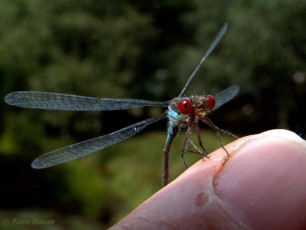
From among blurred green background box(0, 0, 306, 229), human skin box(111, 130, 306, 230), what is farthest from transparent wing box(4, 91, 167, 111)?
blurred green background box(0, 0, 306, 229)

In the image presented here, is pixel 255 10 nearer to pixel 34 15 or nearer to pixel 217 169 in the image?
pixel 217 169

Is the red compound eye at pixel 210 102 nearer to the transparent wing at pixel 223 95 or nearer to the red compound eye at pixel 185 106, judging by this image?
the red compound eye at pixel 185 106

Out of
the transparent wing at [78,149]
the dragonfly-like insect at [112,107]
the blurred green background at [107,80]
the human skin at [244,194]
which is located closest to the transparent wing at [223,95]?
the dragonfly-like insect at [112,107]

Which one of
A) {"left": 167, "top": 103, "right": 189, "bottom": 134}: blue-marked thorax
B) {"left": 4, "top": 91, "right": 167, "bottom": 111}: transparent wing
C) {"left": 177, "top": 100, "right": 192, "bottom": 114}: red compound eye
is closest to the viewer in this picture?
{"left": 4, "top": 91, "right": 167, "bottom": 111}: transparent wing

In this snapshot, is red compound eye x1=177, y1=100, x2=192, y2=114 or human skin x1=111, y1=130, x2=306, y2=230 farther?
red compound eye x1=177, y1=100, x2=192, y2=114

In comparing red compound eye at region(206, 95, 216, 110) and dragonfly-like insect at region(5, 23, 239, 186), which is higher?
red compound eye at region(206, 95, 216, 110)

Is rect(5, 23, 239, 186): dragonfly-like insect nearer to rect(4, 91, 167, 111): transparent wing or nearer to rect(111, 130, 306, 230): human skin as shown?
rect(4, 91, 167, 111): transparent wing

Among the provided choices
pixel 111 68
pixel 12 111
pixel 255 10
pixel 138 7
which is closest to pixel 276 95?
pixel 255 10

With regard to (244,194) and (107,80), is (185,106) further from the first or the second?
(107,80)
